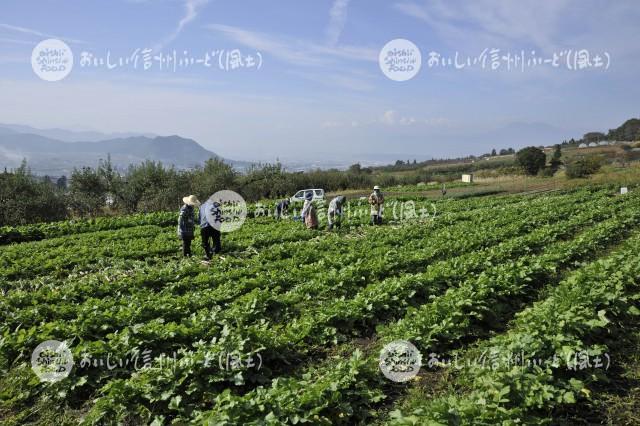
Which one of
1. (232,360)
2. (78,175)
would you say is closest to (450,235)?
(232,360)

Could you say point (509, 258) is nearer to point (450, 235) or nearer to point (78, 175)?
point (450, 235)

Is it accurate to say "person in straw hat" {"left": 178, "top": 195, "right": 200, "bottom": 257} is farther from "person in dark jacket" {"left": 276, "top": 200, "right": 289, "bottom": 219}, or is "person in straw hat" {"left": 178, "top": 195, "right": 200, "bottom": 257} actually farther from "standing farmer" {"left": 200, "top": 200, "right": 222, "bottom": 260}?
"person in dark jacket" {"left": 276, "top": 200, "right": 289, "bottom": 219}

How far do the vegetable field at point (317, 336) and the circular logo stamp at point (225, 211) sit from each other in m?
1.44

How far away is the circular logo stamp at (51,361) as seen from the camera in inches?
230

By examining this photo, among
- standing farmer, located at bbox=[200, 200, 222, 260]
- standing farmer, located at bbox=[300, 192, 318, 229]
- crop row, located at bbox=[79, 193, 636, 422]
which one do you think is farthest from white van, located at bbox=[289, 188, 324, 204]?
crop row, located at bbox=[79, 193, 636, 422]

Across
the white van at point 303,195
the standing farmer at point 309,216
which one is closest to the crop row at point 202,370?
the standing farmer at point 309,216

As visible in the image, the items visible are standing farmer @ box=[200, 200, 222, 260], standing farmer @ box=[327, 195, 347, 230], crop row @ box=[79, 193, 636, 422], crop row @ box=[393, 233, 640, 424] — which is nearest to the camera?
crop row @ box=[393, 233, 640, 424]

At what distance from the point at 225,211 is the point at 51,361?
1902cm

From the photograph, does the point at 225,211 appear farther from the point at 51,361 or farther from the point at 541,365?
the point at 541,365

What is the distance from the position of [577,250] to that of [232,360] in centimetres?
1130

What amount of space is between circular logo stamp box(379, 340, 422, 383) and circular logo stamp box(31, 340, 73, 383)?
4.37m

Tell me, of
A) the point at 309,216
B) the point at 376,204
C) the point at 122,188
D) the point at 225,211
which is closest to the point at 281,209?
the point at 225,211

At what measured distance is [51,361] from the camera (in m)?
6.18

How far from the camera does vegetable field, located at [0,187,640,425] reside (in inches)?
196
